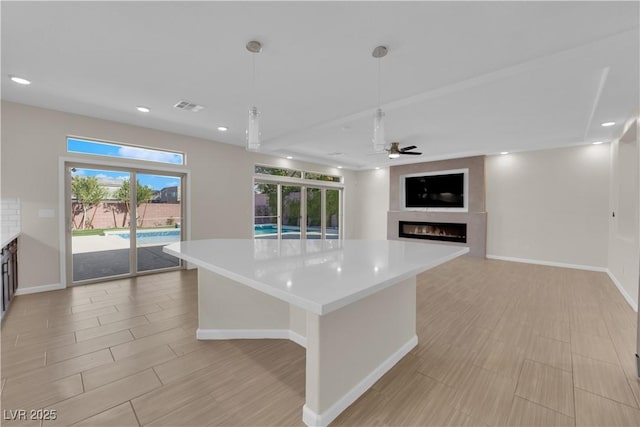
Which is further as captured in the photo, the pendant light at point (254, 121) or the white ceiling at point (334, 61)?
the pendant light at point (254, 121)

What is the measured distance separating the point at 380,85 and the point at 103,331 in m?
3.72

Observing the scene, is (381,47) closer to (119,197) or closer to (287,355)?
(287,355)

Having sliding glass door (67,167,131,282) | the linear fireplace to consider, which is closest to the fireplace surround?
the linear fireplace

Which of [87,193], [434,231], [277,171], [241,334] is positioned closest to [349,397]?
[241,334]

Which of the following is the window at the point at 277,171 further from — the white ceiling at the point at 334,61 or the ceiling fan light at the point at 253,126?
the ceiling fan light at the point at 253,126

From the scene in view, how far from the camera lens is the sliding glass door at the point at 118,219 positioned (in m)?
4.04

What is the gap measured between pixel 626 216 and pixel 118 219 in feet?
25.3

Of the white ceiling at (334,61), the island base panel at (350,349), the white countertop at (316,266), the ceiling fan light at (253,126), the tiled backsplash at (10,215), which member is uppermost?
the white ceiling at (334,61)

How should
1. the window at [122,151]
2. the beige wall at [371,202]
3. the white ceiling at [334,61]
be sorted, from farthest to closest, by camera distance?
1. the beige wall at [371,202]
2. the window at [122,151]
3. the white ceiling at [334,61]

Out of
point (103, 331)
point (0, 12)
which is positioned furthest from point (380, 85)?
point (103, 331)

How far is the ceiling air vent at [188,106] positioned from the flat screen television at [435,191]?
232 inches

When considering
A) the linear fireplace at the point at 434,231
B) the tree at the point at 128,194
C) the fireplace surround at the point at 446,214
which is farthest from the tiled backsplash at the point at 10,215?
the linear fireplace at the point at 434,231

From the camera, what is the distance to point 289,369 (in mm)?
1978

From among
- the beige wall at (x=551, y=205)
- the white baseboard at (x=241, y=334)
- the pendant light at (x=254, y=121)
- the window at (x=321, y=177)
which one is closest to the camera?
the pendant light at (x=254, y=121)
